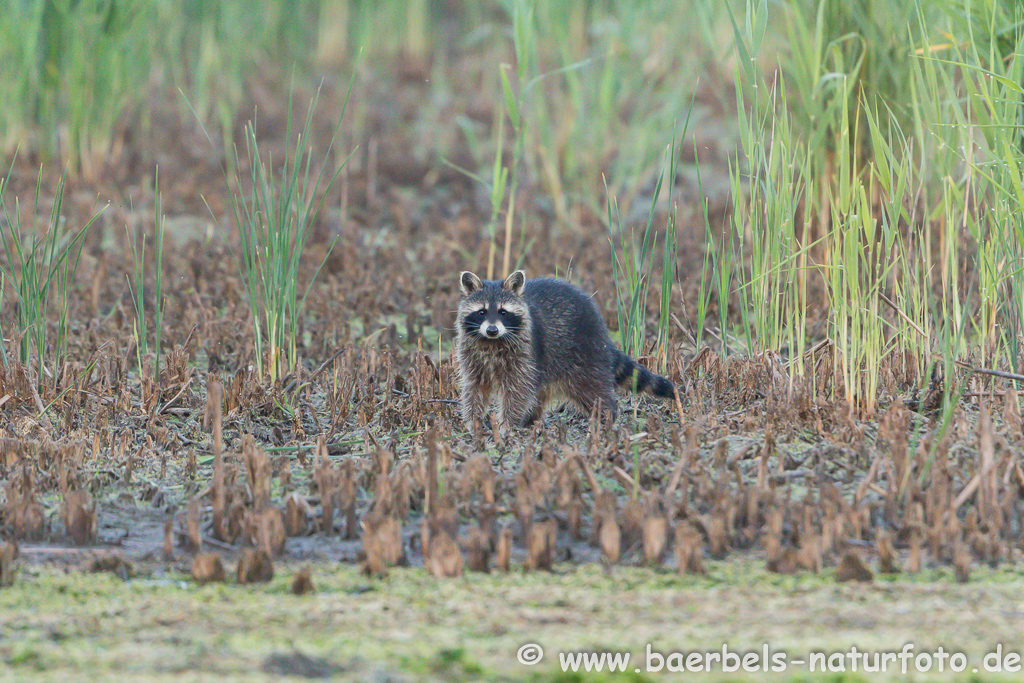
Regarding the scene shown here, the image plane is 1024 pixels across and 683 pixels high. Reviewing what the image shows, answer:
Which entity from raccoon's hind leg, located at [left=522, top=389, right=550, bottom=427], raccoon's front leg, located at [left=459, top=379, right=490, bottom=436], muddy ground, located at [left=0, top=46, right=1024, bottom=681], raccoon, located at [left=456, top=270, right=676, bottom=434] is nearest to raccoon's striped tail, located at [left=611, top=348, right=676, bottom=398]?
raccoon, located at [left=456, top=270, right=676, bottom=434]

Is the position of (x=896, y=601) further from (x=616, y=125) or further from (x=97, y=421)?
(x=616, y=125)

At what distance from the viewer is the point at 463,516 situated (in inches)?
169

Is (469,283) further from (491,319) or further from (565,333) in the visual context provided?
(565,333)

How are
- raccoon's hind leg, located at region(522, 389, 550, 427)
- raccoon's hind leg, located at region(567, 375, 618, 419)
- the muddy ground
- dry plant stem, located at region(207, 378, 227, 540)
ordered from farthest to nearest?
raccoon's hind leg, located at region(522, 389, 550, 427), raccoon's hind leg, located at region(567, 375, 618, 419), dry plant stem, located at region(207, 378, 227, 540), the muddy ground

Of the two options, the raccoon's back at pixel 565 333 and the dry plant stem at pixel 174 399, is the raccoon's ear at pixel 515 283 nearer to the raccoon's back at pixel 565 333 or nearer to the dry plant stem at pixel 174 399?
the raccoon's back at pixel 565 333

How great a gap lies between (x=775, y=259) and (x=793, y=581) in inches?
77.0

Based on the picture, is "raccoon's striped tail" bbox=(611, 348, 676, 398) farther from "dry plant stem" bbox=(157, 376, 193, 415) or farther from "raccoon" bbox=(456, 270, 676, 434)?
"dry plant stem" bbox=(157, 376, 193, 415)

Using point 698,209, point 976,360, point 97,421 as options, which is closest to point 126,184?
point 698,209

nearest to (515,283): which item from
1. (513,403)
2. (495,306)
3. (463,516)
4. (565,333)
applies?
(495,306)

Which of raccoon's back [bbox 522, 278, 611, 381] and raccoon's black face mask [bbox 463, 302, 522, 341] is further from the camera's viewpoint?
raccoon's back [bbox 522, 278, 611, 381]

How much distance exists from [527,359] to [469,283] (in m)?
0.46

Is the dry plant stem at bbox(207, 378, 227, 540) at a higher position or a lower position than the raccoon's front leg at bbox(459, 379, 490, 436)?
lower

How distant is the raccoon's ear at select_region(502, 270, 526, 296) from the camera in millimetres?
5504

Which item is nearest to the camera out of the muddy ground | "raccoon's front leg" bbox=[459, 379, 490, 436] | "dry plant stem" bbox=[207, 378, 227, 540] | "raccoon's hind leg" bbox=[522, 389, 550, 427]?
the muddy ground
